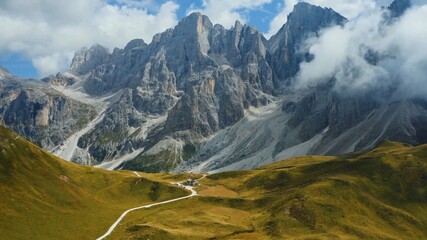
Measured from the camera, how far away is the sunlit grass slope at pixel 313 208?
116562 mm

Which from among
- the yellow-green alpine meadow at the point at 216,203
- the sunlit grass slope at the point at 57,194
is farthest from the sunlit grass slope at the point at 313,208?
the sunlit grass slope at the point at 57,194

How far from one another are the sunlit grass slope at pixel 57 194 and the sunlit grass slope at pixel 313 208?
9564 millimetres

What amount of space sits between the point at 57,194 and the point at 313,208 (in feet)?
234

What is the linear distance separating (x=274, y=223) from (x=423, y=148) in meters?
89.5

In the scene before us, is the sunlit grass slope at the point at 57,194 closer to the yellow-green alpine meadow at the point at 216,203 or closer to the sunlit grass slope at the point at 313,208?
the yellow-green alpine meadow at the point at 216,203

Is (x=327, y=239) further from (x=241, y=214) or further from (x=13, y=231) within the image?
(x=13, y=231)

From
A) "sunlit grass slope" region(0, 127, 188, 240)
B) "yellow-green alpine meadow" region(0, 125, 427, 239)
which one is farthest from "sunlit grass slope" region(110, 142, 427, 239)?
"sunlit grass slope" region(0, 127, 188, 240)

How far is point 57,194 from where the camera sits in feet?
428

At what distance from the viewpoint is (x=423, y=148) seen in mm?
181125

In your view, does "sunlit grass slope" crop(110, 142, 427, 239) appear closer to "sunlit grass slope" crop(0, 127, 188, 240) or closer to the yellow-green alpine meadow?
the yellow-green alpine meadow

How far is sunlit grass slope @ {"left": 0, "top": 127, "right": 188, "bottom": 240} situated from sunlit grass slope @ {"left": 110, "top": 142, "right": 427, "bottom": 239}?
956 cm

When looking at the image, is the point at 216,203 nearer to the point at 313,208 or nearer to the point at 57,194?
the point at 313,208

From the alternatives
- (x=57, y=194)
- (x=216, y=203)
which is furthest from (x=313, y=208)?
(x=57, y=194)

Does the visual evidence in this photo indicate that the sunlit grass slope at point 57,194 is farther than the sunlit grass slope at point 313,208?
No
